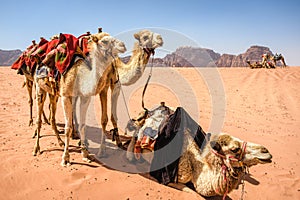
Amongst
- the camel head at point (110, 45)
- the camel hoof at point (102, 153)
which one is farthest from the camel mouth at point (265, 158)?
the camel hoof at point (102, 153)

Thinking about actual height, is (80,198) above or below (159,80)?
below

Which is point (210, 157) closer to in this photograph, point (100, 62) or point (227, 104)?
point (100, 62)

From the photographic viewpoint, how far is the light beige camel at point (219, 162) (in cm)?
282

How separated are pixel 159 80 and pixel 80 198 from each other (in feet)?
52.7

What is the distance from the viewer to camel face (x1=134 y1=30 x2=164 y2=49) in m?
3.56

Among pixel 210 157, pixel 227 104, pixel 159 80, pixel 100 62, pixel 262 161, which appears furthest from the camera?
pixel 159 80

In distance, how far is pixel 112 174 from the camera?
3867mm

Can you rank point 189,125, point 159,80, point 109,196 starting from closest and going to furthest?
point 109,196, point 189,125, point 159,80

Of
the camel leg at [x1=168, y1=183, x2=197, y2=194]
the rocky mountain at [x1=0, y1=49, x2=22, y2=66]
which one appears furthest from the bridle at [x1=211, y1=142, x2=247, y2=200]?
the rocky mountain at [x1=0, y1=49, x2=22, y2=66]

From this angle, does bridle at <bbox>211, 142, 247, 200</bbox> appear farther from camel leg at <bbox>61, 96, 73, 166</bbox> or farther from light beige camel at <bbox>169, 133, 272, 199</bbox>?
camel leg at <bbox>61, 96, 73, 166</bbox>

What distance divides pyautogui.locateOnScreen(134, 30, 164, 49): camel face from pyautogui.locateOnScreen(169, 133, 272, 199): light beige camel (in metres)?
1.57

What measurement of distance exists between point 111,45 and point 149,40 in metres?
0.60

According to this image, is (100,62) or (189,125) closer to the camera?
(189,125)

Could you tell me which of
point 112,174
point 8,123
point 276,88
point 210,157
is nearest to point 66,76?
point 112,174
